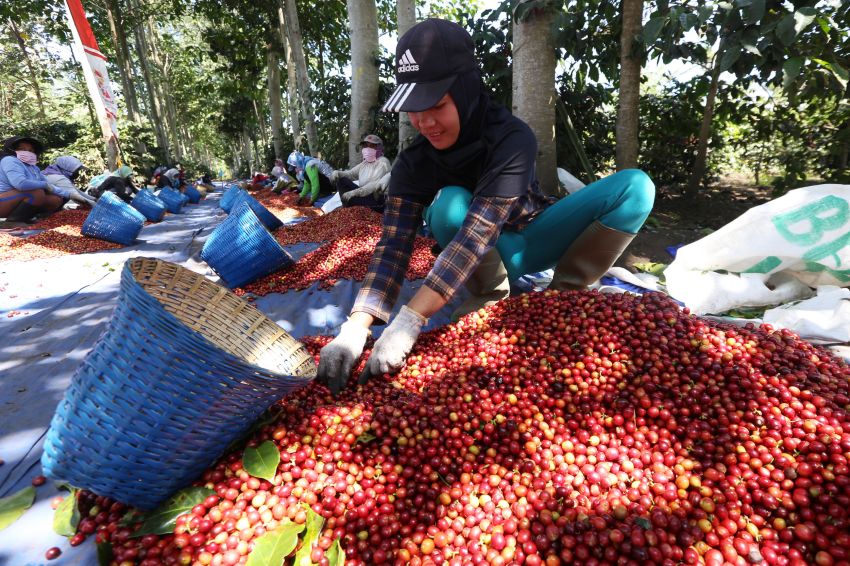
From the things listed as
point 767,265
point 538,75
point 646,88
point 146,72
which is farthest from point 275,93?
point 767,265

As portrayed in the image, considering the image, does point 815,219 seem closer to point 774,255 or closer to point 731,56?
point 774,255

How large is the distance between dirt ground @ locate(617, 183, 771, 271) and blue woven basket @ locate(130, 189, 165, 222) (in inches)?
310

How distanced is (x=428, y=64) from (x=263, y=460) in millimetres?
1581

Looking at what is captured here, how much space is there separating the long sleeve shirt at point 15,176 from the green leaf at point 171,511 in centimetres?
861

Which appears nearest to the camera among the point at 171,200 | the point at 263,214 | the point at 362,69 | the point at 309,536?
the point at 309,536

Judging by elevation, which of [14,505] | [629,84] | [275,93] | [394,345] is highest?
[629,84]

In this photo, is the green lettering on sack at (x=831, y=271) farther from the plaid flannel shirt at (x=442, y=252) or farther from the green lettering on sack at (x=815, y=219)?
the plaid flannel shirt at (x=442, y=252)

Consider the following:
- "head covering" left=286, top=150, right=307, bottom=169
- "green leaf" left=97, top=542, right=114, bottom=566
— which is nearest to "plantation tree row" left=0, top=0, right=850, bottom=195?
"head covering" left=286, top=150, right=307, bottom=169

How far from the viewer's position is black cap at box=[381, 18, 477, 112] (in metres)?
1.68

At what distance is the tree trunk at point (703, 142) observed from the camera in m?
5.27

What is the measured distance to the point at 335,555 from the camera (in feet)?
3.87

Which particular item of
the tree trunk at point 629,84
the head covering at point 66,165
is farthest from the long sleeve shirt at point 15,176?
the tree trunk at point 629,84

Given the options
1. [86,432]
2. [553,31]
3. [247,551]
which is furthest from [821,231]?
[86,432]

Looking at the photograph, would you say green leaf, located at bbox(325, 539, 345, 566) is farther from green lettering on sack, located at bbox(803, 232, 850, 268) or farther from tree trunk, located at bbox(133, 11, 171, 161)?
tree trunk, located at bbox(133, 11, 171, 161)
